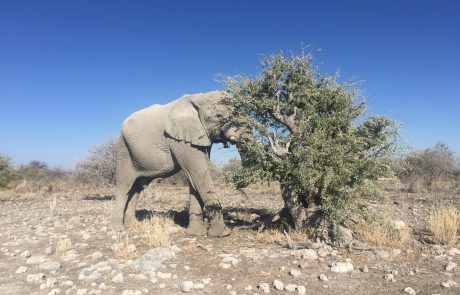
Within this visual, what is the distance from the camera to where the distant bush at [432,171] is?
18875 millimetres

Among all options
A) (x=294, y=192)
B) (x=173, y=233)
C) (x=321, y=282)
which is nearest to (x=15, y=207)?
(x=173, y=233)

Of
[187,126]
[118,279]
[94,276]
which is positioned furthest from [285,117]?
[94,276]

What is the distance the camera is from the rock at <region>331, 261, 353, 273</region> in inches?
247

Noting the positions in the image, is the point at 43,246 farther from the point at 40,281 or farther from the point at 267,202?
the point at 267,202

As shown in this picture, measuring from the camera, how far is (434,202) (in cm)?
1357

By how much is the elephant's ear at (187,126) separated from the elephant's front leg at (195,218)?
118cm

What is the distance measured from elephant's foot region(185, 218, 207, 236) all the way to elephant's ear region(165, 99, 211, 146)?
66.6 inches

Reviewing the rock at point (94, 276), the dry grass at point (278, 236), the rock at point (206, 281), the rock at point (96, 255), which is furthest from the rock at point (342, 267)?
the rock at point (96, 255)

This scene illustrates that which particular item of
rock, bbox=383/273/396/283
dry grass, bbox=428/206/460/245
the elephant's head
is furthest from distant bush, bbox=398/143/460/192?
rock, bbox=383/273/396/283

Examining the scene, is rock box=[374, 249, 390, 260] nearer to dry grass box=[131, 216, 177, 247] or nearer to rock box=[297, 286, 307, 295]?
rock box=[297, 286, 307, 295]

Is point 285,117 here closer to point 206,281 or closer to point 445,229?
point 445,229

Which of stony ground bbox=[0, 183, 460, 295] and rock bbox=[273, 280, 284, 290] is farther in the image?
stony ground bbox=[0, 183, 460, 295]

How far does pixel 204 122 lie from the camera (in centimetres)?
952

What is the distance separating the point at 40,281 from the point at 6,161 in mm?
20750
